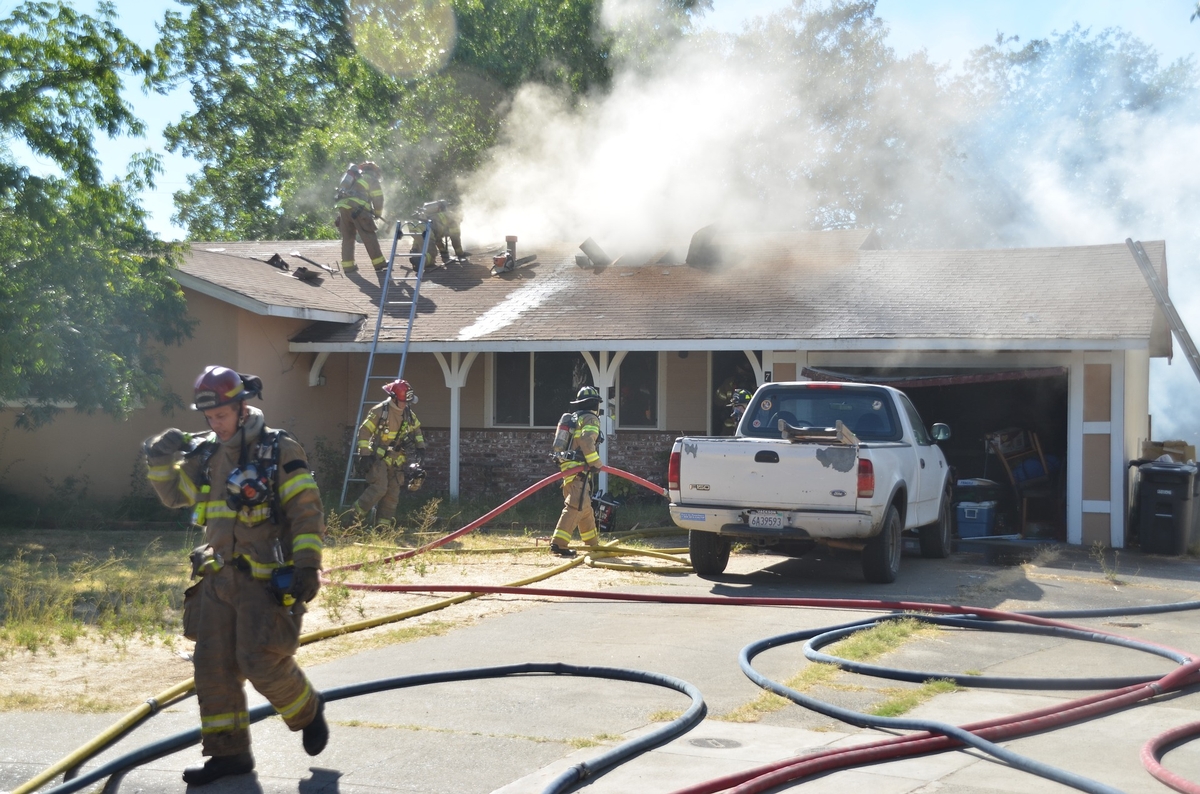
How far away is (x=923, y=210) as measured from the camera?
123ft

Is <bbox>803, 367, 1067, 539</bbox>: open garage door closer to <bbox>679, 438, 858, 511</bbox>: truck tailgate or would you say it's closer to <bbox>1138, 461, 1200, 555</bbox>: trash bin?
<bbox>1138, 461, 1200, 555</bbox>: trash bin

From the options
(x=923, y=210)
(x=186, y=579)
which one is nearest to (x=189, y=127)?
(x=923, y=210)

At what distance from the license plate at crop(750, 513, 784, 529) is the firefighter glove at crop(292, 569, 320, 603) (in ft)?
18.4

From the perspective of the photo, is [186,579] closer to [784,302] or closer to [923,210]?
[784,302]

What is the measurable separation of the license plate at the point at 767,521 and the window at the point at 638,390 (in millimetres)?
7741

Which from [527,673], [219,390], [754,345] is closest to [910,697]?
[527,673]

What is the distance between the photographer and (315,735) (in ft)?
16.9

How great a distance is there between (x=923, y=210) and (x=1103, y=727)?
3343 cm

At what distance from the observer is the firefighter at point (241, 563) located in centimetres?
497

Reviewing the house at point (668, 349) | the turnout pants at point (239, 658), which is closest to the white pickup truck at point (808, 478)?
the house at point (668, 349)

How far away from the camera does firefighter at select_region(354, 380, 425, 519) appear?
1403 cm

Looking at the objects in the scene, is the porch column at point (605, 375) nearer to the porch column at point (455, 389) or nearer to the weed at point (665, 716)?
the porch column at point (455, 389)

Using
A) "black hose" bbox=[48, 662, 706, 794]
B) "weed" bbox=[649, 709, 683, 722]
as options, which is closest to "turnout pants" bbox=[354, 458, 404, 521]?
"black hose" bbox=[48, 662, 706, 794]

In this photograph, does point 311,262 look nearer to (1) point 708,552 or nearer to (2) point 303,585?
(1) point 708,552
